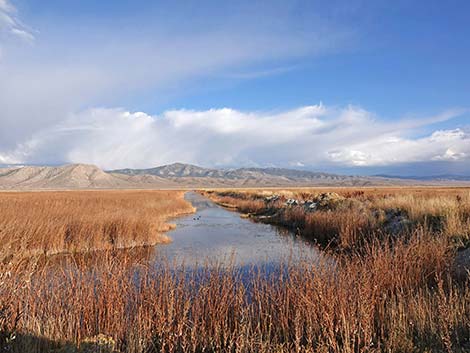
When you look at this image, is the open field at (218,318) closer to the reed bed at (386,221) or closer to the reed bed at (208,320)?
the reed bed at (208,320)

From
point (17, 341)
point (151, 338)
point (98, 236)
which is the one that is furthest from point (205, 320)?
point (98, 236)

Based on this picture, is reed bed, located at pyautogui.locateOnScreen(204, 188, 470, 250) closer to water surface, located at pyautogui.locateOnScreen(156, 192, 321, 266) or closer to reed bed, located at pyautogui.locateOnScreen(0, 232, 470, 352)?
water surface, located at pyautogui.locateOnScreen(156, 192, 321, 266)

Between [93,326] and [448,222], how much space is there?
10.8m

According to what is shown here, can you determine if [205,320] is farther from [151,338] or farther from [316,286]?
[316,286]

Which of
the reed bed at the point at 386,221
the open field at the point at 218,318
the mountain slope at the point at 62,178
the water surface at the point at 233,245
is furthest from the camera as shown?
the mountain slope at the point at 62,178

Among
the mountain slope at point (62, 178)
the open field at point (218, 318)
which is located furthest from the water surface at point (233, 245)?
the mountain slope at point (62, 178)

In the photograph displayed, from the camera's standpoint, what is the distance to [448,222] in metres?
10.5

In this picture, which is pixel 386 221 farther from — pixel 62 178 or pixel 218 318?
pixel 62 178

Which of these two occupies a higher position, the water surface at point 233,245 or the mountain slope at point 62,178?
the mountain slope at point 62,178

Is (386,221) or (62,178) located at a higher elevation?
(62,178)

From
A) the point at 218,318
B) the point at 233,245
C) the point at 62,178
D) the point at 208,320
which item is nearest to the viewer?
the point at 218,318

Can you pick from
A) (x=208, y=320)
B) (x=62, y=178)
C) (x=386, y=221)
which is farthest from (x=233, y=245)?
(x=62, y=178)

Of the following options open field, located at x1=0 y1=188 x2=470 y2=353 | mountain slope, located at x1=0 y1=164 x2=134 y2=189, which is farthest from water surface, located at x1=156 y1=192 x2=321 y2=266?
mountain slope, located at x1=0 y1=164 x2=134 y2=189

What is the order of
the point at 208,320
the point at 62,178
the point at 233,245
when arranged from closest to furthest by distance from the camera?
1. the point at 208,320
2. the point at 233,245
3. the point at 62,178
